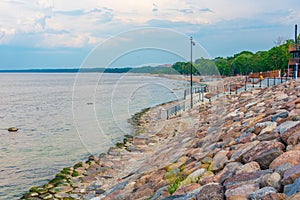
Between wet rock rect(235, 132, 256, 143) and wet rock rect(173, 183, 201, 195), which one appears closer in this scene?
wet rock rect(173, 183, 201, 195)

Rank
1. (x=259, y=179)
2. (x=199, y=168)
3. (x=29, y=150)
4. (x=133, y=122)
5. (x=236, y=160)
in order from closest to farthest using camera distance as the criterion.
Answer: (x=259, y=179)
(x=236, y=160)
(x=199, y=168)
(x=29, y=150)
(x=133, y=122)

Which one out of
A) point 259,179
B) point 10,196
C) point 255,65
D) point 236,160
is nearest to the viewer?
point 259,179

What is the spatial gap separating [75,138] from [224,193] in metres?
15.9

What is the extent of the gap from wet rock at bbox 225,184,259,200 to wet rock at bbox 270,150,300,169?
0.58 meters

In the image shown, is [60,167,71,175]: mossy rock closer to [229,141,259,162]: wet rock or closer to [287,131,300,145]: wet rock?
[229,141,259,162]: wet rock

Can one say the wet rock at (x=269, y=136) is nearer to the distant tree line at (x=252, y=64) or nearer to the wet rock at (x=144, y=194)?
the wet rock at (x=144, y=194)

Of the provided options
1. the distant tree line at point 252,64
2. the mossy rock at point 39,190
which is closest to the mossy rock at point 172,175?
the mossy rock at point 39,190

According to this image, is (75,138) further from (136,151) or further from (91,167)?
(91,167)

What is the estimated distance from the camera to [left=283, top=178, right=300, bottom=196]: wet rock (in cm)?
342

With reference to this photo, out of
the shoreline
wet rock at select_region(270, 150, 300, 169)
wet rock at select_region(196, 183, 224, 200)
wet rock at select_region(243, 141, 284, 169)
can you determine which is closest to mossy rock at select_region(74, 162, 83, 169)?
the shoreline

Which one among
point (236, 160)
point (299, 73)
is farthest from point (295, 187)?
point (299, 73)

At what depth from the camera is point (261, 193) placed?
367 cm

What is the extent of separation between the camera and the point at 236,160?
5.49 m

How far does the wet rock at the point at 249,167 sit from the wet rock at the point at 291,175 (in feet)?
2.70
